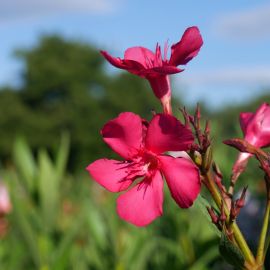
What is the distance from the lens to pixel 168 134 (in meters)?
1.01

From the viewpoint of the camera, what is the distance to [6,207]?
3637mm

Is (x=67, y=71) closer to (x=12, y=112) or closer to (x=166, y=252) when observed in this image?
(x=12, y=112)

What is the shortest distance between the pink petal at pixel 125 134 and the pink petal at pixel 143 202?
2.1 inches

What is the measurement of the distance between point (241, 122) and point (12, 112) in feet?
105

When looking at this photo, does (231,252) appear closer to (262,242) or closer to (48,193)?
(262,242)

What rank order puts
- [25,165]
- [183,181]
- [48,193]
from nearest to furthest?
[183,181] → [48,193] → [25,165]

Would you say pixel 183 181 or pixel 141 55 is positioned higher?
pixel 141 55

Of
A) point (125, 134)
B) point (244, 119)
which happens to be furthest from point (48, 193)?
point (125, 134)

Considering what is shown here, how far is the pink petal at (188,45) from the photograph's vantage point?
1.04m

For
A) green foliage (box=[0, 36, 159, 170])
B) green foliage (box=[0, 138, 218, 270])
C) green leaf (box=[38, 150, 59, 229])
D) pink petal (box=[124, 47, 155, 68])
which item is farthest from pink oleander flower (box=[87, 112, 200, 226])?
green foliage (box=[0, 36, 159, 170])

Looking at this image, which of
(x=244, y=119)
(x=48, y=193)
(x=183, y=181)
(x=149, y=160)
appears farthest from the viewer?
(x=48, y=193)

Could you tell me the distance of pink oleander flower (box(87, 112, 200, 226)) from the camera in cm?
99

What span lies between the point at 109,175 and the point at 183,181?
14 cm

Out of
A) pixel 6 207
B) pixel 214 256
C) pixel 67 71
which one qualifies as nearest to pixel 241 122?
pixel 214 256
